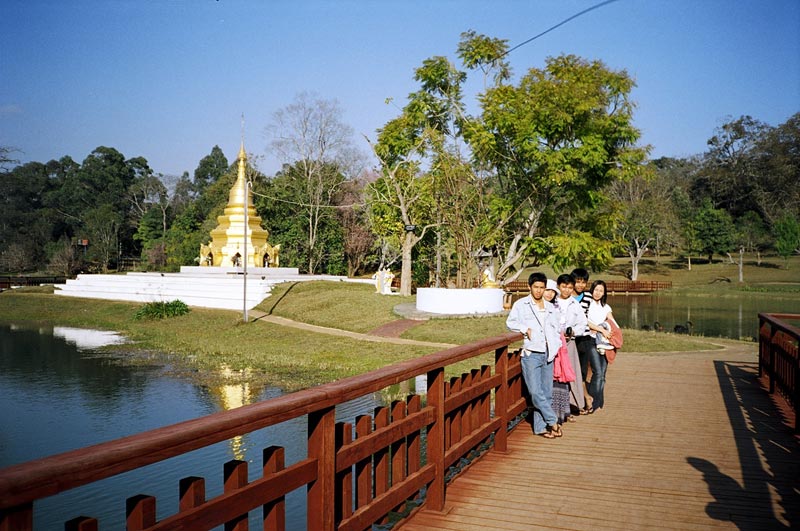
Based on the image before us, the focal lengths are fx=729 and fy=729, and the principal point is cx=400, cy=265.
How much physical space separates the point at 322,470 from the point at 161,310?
2324 centimetres

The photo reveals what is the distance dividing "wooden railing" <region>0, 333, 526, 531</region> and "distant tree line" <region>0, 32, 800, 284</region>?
18721 mm

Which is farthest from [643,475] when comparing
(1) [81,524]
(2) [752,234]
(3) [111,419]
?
(2) [752,234]

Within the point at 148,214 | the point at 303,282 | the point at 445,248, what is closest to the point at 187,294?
the point at 303,282

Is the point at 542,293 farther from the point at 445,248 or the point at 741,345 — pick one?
the point at 445,248

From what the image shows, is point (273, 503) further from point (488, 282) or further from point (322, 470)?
point (488, 282)

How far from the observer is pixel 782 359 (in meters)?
9.37

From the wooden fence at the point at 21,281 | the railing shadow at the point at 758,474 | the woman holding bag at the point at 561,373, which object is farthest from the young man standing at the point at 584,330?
the wooden fence at the point at 21,281

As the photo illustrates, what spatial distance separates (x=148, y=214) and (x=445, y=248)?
3901 centimetres

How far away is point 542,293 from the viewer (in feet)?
23.4

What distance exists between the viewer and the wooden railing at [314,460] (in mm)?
2199

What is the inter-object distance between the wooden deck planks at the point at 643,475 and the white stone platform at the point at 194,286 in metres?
19.8

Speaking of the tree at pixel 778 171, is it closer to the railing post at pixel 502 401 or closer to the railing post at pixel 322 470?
the railing post at pixel 502 401

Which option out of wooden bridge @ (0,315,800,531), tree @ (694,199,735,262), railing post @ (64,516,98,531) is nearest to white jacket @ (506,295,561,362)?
wooden bridge @ (0,315,800,531)

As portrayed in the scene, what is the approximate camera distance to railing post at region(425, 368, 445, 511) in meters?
5.02
